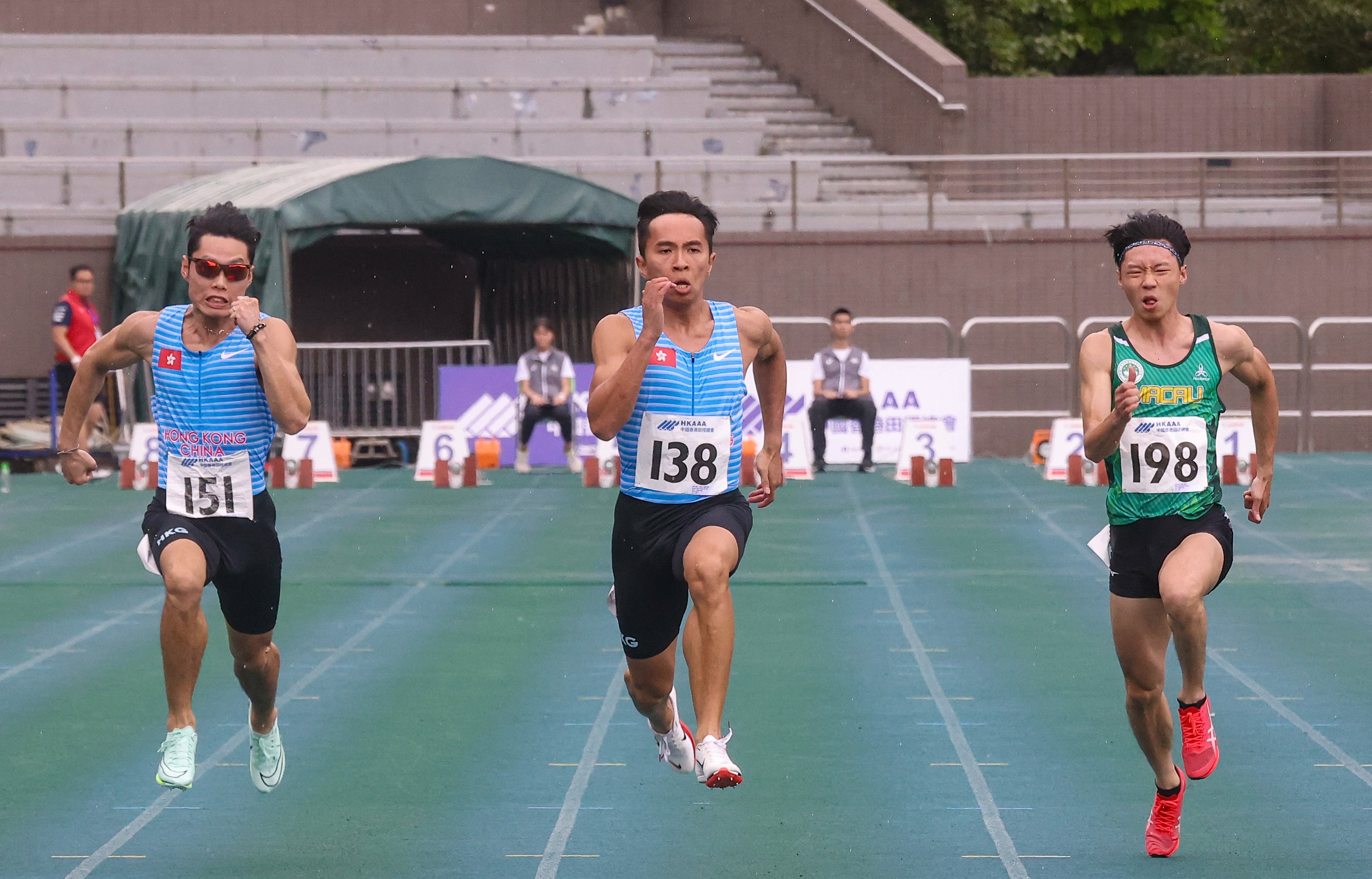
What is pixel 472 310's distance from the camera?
28.5m

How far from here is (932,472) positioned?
20.8 metres

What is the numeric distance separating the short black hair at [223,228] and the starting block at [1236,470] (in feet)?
48.2

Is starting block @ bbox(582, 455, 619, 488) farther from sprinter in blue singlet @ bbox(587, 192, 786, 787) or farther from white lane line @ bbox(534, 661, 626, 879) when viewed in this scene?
sprinter in blue singlet @ bbox(587, 192, 786, 787)

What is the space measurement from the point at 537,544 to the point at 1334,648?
687 cm

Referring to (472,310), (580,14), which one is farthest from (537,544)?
(580,14)

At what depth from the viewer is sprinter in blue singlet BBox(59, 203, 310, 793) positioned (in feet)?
21.9

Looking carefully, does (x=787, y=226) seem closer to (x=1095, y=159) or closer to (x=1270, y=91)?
(x=1095, y=159)

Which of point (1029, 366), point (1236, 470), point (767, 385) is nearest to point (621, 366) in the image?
point (767, 385)

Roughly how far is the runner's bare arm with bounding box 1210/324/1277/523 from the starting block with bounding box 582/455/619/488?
1350 cm

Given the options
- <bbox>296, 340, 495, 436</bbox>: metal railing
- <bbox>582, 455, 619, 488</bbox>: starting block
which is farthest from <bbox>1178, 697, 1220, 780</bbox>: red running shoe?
<bbox>296, 340, 495, 436</bbox>: metal railing

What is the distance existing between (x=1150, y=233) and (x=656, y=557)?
196cm

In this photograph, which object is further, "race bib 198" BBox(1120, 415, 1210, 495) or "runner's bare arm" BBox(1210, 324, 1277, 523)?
"runner's bare arm" BBox(1210, 324, 1277, 523)

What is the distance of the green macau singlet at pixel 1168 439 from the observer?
6.52 m

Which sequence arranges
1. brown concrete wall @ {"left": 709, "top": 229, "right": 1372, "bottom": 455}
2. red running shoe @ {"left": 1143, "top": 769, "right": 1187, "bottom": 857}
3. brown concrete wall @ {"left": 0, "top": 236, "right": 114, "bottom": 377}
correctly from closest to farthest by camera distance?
red running shoe @ {"left": 1143, "top": 769, "right": 1187, "bottom": 857} < brown concrete wall @ {"left": 0, "top": 236, "right": 114, "bottom": 377} < brown concrete wall @ {"left": 709, "top": 229, "right": 1372, "bottom": 455}
